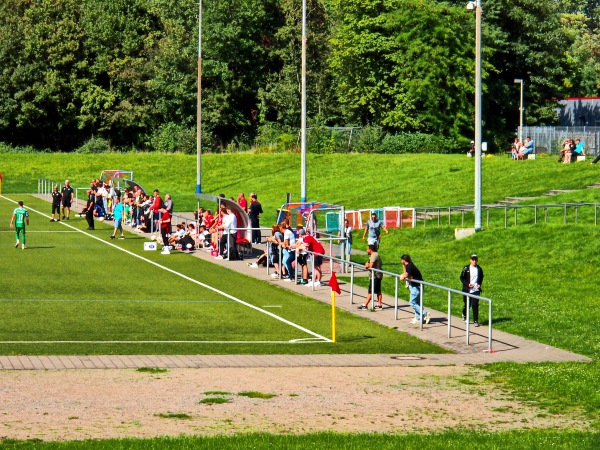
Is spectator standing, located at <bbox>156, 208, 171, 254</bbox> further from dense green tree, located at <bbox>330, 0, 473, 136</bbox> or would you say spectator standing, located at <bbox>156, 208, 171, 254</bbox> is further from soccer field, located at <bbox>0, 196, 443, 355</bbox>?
dense green tree, located at <bbox>330, 0, 473, 136</bbox>

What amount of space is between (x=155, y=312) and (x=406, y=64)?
56.7 meters

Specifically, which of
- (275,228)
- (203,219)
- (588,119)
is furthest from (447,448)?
(588,119)

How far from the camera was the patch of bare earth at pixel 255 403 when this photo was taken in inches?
604

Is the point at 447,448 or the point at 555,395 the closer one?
the point at 447,448

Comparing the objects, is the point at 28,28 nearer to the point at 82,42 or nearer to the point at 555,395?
the point at 82,42

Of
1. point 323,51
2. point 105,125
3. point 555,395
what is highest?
point 323,51

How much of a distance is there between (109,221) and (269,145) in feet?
116

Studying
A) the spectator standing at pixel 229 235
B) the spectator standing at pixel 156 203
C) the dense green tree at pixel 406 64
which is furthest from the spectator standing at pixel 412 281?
the dense green tree at pixel 406 64

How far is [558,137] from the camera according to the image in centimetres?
6694

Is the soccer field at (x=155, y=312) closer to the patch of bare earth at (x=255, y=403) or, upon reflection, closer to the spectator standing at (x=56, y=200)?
the patch of bare earth at (x=255, y=403)

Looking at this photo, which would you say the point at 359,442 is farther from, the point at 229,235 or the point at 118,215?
the point at 118,215

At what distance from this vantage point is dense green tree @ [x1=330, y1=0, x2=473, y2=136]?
78812mm

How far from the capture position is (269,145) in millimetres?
86750

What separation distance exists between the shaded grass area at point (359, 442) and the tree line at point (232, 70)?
66.7 metres
